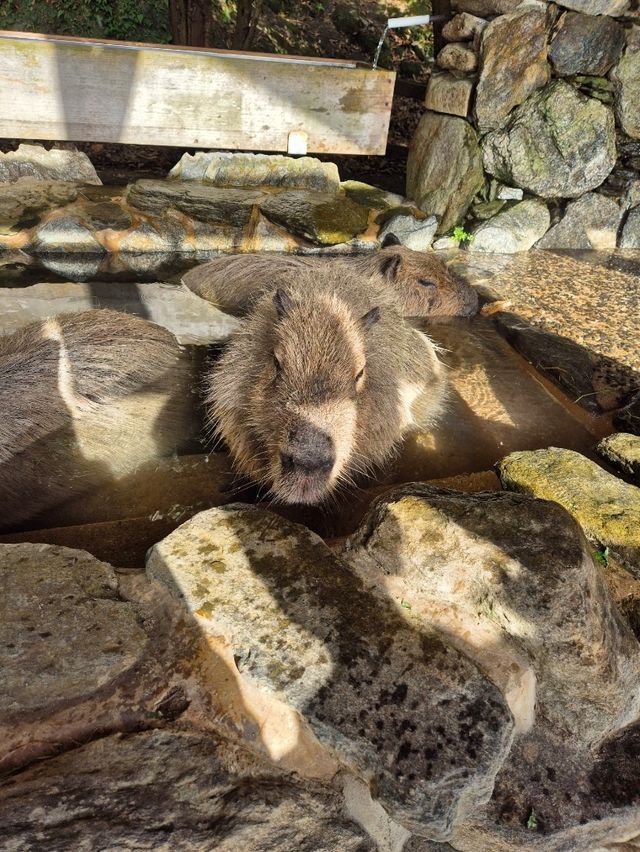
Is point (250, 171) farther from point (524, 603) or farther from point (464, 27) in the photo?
point (524, 603)

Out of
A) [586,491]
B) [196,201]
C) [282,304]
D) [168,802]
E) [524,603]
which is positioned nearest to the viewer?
[168,802]

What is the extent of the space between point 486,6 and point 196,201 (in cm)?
365

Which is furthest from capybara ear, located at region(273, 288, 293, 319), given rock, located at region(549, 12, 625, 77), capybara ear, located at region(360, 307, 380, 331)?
rock, located at region(549, 12, 625, 77)

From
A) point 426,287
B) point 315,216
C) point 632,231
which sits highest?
point 632,231

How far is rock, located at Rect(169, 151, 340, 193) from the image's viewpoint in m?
6.72

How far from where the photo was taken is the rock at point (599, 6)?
6.11 meters

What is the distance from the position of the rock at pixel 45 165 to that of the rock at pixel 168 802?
19.9ft

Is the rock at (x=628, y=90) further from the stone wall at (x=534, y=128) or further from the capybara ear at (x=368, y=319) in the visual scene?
the capybara ear at (x=368, y=319)

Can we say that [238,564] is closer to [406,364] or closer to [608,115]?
[406,364]

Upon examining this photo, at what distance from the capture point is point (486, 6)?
6449mm

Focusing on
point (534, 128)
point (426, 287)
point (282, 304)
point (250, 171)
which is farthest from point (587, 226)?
point (282, 304)

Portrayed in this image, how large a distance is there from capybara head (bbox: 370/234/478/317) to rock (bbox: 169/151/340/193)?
63.9 inches

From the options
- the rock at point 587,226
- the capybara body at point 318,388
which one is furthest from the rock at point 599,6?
the capybara body at point 318,388

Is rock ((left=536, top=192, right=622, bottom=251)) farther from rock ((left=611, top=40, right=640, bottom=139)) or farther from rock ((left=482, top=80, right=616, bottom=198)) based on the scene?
rock ((left=611, top=40, right=640, bottom=139))
